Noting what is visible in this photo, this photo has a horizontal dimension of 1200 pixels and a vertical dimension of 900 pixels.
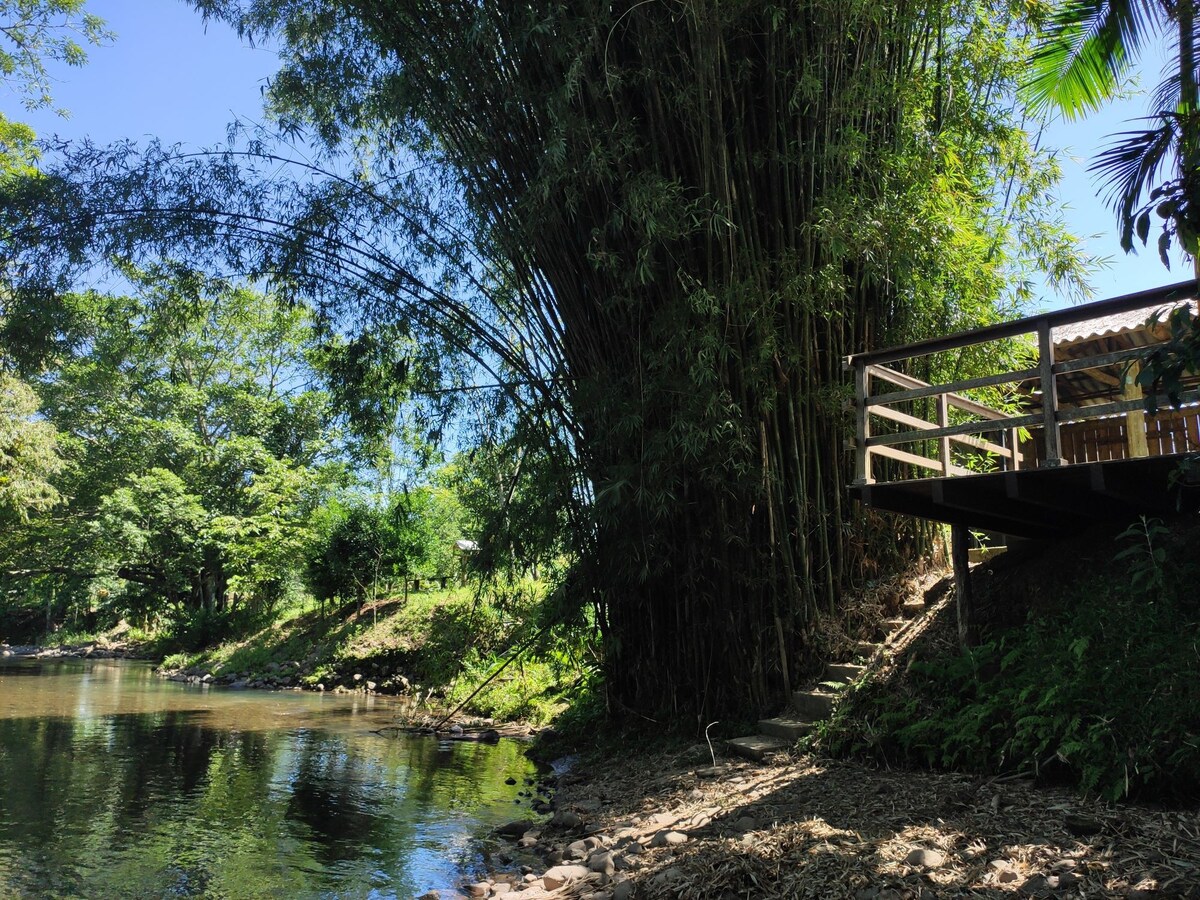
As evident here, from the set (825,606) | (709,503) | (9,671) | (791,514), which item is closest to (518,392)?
(709,503)

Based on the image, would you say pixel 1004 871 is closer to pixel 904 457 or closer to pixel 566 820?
pixel 566 820

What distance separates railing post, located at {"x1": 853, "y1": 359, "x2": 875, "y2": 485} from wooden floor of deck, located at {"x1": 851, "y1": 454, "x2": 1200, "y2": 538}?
76mm

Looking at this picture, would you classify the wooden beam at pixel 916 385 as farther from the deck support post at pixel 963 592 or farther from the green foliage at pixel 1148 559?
the green foliage at pixel 1148 559

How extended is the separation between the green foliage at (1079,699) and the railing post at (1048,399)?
48 centimetres

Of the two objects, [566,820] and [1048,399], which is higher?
[1048,399]

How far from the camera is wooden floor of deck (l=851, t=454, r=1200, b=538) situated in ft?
13.6

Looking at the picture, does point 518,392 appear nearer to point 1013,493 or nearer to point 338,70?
point 338,70

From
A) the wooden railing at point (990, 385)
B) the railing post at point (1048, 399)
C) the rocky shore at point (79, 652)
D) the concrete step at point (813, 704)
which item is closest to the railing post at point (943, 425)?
the wooden railing at point (990, 385)

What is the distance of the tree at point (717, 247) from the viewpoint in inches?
201

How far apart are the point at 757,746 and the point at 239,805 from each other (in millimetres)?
3049

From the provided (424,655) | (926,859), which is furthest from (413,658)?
(926,859)

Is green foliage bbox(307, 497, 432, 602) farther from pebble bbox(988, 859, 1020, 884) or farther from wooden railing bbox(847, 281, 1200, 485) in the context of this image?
pebble bbox(988, 859, 1020, 884)

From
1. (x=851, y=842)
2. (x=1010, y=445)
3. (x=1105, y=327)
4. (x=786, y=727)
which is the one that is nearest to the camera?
(x=851, y=842)

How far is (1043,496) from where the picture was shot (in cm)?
441
